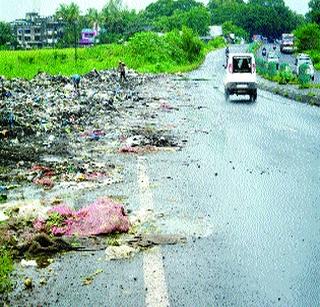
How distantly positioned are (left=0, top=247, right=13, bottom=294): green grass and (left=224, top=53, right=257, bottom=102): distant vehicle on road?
18.5 meters

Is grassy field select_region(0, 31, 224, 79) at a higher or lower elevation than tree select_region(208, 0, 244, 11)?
lower

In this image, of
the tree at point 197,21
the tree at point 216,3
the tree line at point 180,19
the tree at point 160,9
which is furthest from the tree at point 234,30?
the tree at point 216,3

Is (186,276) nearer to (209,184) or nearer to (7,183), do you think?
(209,184)

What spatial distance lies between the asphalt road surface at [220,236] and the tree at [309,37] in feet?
169

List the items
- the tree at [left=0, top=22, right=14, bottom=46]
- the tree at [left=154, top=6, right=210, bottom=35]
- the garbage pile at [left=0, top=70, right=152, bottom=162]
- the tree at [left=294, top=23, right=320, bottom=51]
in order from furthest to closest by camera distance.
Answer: the tree at [left=154, top=6, right=210, bottom=35] → the tree at [left=0, top=22, right=14, bottom=46] → the tree at [left=294, top=23, right=320, bottom=51] → the garbage pile at [left=0, top=70, right=152, bottom=162]

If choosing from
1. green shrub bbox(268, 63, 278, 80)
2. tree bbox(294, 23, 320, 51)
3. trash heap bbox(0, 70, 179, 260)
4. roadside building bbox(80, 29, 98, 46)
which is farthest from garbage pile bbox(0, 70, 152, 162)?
roadside building bbox(80, 29, 98, 46)

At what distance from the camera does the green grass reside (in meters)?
4.46

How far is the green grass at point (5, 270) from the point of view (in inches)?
176

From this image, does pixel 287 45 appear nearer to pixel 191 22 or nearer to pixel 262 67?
pixel 262 67

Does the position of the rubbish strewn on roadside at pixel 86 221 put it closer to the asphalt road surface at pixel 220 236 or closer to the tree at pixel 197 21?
the asphalt road surface at pixel 220 236

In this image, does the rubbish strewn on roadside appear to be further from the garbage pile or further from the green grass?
the garbage pile

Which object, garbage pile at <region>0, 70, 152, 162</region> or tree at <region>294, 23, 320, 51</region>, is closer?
garbage pile at <region>0, 70, 152, 162</region>

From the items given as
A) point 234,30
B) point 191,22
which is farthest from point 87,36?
point 234,30

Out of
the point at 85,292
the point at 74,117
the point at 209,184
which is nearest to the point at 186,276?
the point at 85,292
